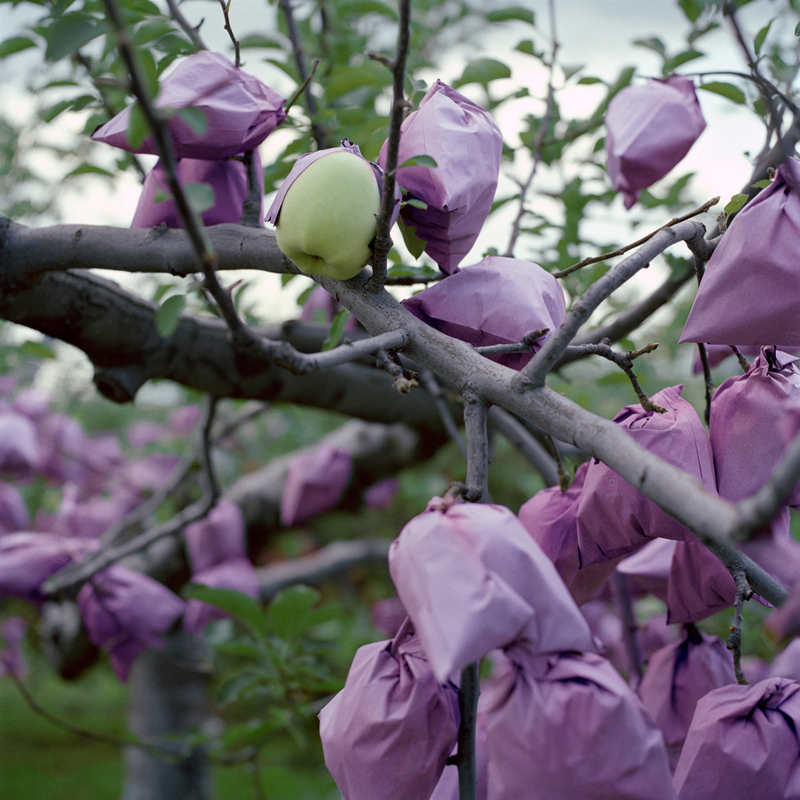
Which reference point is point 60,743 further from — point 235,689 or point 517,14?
point 517,14

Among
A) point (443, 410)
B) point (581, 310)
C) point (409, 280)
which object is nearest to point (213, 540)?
point (443, 410)

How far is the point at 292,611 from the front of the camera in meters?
0.88

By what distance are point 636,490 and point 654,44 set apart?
0.75 metres

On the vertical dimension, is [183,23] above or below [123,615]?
above

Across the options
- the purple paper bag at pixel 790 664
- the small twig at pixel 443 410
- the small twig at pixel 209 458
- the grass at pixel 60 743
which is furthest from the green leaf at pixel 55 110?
the grass at pixel 60 743

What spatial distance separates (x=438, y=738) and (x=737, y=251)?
0.38 metres

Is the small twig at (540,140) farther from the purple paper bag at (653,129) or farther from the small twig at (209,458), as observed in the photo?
the small twig at (209,458)

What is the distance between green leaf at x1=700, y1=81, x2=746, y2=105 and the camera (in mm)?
815

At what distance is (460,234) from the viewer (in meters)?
0.52

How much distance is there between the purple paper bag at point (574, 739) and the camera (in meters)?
0.37

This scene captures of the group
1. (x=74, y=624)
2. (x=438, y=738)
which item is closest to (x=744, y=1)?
(x=438, y=738)

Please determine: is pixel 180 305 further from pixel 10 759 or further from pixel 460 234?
pixel 10 759

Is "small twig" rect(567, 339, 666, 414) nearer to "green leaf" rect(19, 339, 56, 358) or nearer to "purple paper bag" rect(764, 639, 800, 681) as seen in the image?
"purple paper bag" rect(764, 639, 800, 681)

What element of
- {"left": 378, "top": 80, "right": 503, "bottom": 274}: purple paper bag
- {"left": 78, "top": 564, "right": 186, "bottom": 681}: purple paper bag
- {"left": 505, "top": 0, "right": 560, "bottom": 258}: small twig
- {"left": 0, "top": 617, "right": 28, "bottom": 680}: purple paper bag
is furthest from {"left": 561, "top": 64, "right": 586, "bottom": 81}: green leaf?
{"left": 0, "top": 617, "right": 28, "bottom": 680}: purple paper bag
